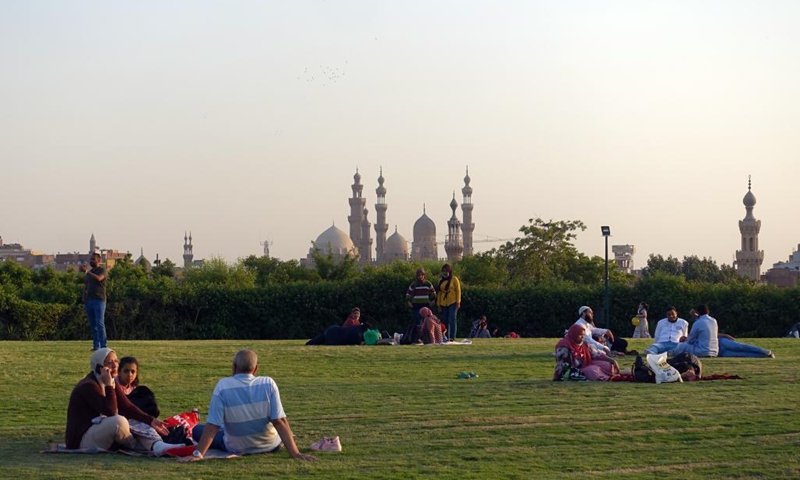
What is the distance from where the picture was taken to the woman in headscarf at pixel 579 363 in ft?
48.3

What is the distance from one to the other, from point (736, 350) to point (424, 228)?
143542 millimetres

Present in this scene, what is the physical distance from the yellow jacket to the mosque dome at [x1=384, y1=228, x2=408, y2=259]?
134 meters

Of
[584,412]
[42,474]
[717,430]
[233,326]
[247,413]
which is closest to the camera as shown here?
[42,474]

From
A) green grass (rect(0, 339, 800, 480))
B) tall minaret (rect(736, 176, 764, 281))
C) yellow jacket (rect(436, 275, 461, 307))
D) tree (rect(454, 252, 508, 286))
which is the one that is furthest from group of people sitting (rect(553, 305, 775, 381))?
tall minaret (rect(736, 176, 764, 281))

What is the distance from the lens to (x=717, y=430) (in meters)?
10.4

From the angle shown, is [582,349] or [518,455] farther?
[582,349]

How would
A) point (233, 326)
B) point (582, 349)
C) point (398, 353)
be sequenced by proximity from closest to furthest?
point (582, 349) < point (398, 353) < point (233, 326)

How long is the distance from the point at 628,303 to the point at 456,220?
120 meters

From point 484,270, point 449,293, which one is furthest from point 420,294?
point 484,270

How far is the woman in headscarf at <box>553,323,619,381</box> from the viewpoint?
14.7 metres

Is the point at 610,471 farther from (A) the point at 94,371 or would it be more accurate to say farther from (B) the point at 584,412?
(A) the point at 94,371

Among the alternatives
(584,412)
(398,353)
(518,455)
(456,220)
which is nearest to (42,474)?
(518,455)

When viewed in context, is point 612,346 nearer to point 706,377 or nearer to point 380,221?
point 706,377

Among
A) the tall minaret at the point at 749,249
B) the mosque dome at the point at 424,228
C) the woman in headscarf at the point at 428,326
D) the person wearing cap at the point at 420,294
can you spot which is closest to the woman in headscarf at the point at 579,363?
the woman in headscarf at the point at 428,326
